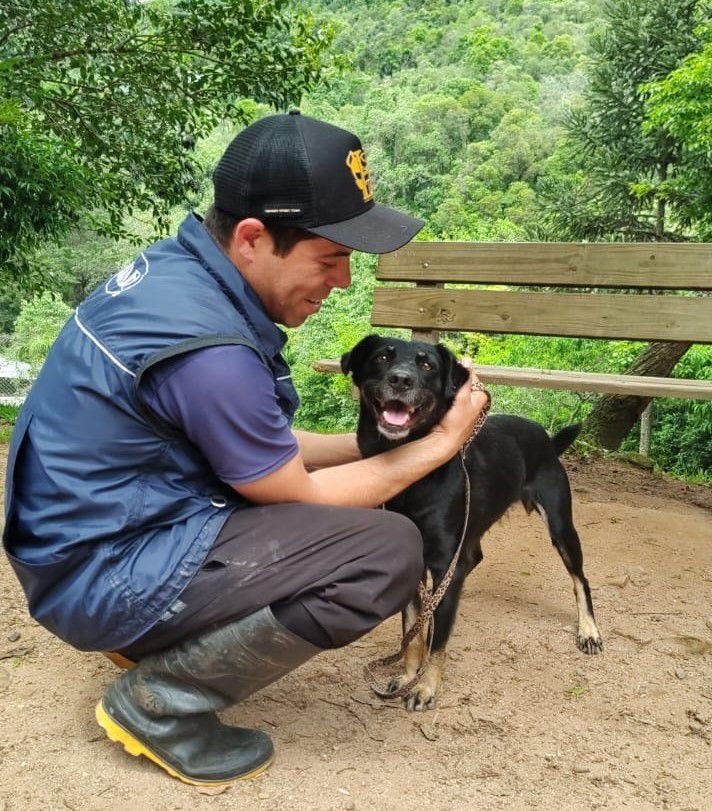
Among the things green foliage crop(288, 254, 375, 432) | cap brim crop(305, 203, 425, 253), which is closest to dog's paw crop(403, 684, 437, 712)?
cap brim crop(305, 203, 425, 253)

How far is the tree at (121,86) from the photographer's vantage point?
25.4 ft

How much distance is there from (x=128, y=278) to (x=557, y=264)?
3.57 meters

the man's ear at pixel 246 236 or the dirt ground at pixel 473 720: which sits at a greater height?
the man's ear at pixel 246 236

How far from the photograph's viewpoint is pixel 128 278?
2.00 metres

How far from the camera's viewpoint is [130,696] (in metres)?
2.02

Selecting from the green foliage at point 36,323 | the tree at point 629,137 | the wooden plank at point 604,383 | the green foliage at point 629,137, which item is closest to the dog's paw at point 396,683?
the wooden plank at point 604,383

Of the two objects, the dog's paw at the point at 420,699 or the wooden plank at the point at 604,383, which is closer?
the dog's paw at the point at 420,699

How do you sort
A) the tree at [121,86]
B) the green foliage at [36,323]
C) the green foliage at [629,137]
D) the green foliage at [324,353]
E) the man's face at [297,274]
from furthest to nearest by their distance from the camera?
the green foliage at [36,323], the green foliage at [324,353], the green foliage at [629,137], the tree at [121,86], the man's face at [297,274]

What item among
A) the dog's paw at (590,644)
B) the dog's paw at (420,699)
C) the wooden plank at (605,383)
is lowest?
the dog's paw at (590,644)

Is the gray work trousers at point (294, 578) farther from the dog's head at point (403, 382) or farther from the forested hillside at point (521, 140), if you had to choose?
the forested hillside at point (521, 140)

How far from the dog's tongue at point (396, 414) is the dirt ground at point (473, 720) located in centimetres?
93

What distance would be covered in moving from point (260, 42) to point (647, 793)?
8.03m

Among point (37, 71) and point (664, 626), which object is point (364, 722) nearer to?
point (664, 626)

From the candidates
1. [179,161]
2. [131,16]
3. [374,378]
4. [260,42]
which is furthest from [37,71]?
[374,378]
